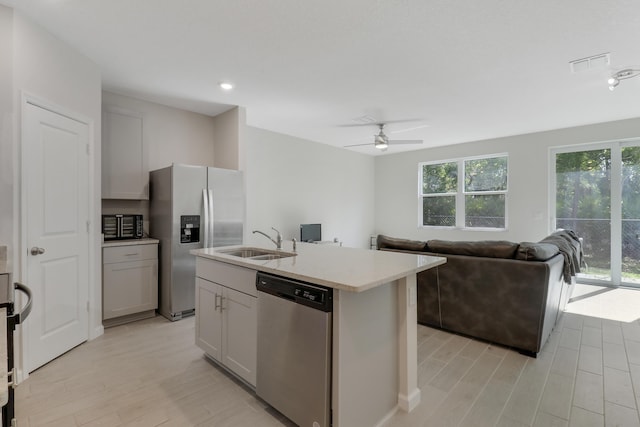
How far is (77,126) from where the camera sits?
107 inches

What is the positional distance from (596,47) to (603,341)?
2.64m

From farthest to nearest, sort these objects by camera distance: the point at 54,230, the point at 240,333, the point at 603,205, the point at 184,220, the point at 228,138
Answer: the point at 603,205, the point at 228,138, the point at 184,220, the point at 54,230, the point at 240,333

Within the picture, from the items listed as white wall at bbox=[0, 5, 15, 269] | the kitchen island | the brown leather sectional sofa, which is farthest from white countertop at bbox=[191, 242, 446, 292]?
white wall at bbox=[0, 5, 15, 269]

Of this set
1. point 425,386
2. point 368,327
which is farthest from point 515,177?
point 368,327

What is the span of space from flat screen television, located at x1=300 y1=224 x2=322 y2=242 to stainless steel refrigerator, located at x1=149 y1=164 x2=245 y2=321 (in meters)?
1.90

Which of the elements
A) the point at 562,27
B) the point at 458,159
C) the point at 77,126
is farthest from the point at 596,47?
the point at 77,126

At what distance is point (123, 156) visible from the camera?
3617 millimetres

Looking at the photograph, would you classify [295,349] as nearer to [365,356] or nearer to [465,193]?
[365,356]

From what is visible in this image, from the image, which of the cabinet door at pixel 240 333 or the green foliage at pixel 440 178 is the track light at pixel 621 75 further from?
the cabinet door at pixel 240 333

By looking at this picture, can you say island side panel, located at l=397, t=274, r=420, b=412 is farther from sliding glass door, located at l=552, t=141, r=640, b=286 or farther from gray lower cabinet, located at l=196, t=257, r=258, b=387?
sliding glass door, located at l=552, t=141, r=640, b=286

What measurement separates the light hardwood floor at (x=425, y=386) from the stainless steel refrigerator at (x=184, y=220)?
1.83 ft

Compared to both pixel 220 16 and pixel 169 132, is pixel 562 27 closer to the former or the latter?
pixel 220 16

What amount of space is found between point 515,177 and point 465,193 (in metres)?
0.96

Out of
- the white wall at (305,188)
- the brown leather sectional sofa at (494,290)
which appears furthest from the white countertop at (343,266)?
the white wall at (305,188)
